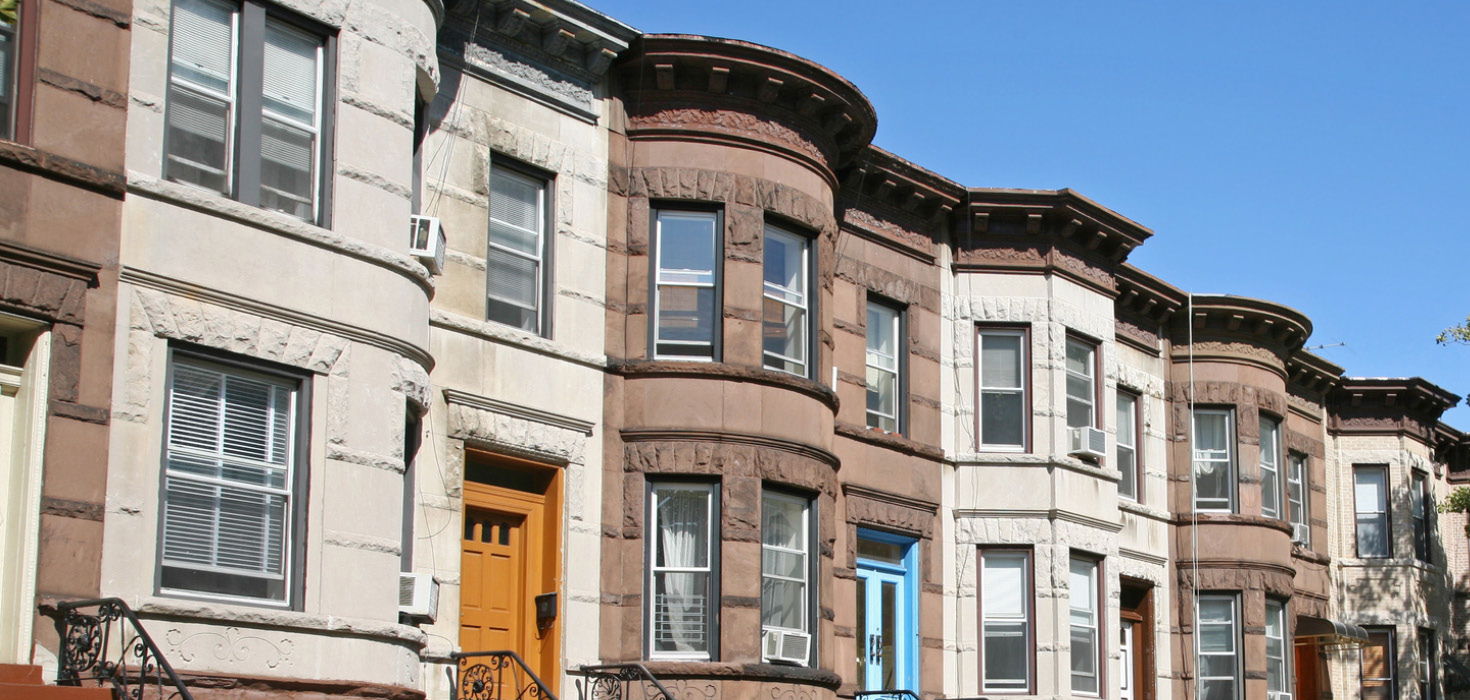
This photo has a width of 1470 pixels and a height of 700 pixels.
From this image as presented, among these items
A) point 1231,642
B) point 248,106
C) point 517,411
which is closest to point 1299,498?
point 1231,642

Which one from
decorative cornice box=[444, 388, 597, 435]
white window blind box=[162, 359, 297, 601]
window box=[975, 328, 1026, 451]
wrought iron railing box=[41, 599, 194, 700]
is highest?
window box=[975, 328, 1026, 451]

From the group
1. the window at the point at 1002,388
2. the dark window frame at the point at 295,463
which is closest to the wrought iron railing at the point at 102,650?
the dark window frame at the point at 295,463

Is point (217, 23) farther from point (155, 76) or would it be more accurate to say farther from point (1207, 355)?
point (1207, 355)

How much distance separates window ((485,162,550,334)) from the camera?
17438 mm

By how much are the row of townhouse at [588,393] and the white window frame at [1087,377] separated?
63 millimetres

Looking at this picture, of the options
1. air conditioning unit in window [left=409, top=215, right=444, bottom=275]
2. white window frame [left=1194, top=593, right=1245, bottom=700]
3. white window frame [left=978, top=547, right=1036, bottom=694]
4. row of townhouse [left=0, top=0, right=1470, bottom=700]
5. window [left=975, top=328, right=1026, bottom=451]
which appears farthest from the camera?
white window frame [left=1194, top=593, right=1245, bottom=700]

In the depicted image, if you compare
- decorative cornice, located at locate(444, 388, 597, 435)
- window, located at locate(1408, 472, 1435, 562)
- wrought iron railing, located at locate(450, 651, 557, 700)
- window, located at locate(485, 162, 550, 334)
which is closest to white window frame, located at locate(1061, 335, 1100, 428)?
decorative cornice, located at locate(444, 388, 597, 435)

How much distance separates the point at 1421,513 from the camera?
32812 millimetres

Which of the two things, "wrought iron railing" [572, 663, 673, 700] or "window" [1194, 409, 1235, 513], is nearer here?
"wrought iron railing" [572, 663, 673, 700]

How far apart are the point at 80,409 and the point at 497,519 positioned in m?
5.80

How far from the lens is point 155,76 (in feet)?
41.9

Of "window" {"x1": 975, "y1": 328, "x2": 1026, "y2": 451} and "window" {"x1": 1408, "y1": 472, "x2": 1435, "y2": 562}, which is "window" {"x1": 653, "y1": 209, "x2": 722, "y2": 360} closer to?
"window" {"x1": 975, "y1": 328, "x2": 1026, "y2": 451}

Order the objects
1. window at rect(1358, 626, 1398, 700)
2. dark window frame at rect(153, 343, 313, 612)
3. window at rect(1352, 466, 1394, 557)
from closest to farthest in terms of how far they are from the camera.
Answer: dark window frame at rect(153, 343, 313, 612) → window at rect(1358, 626, 1398, 700) → window at rect(1352, 466, 1394, 557)

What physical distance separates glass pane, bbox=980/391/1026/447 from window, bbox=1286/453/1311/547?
8370mm
